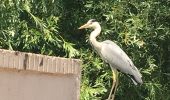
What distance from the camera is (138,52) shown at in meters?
7.18

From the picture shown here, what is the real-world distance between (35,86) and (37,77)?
0.21ft

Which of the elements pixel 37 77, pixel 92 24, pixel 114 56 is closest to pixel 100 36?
pixel 114 56

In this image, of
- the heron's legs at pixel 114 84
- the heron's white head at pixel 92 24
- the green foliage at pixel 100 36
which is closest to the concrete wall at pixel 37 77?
the green foliage at pixel 100 36

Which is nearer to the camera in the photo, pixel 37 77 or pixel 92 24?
pixel 37 77

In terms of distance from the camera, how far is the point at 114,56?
7230 millimetres

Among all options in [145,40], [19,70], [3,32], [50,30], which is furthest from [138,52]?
[19,70]

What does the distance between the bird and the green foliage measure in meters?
0.13

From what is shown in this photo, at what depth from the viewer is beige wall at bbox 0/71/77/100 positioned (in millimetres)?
3236

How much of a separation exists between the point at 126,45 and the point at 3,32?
1.59 metres

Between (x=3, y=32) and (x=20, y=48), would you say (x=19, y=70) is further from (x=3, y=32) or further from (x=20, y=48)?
(x=20, y=48)

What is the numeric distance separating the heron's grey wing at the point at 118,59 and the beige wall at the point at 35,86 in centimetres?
306

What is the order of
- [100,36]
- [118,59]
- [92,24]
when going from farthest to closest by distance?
[100,36]
[118,59]
[92,24]

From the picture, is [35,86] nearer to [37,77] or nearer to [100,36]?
[37,77]

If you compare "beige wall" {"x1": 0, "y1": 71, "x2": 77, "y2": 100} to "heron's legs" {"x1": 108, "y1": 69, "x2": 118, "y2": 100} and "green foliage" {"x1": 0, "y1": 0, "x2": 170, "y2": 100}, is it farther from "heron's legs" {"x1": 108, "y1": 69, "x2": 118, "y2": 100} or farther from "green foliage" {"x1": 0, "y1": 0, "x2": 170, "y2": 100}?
"heron's legs" {"x1": 108, "y1": 69, "x2": 118, "y2": 100}
